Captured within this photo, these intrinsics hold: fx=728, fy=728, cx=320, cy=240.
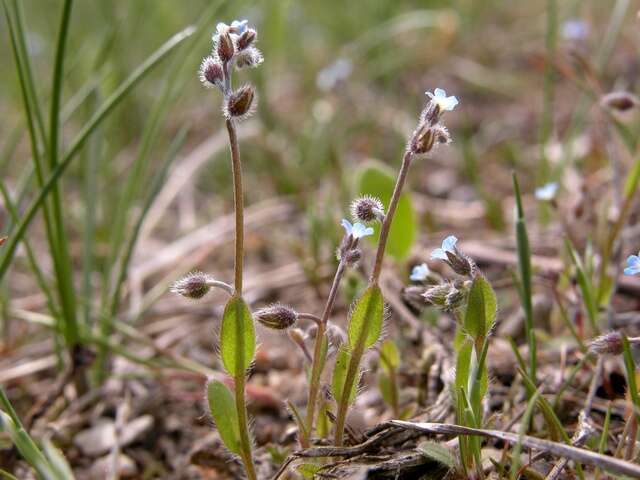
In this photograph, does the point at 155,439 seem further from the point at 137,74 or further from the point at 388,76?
the point at 388,76

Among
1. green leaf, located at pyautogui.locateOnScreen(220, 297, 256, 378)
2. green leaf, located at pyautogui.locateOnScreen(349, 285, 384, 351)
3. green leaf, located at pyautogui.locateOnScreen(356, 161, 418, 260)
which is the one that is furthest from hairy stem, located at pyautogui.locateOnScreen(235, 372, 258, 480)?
green leaf, located at pyautogui.locateOnScreen(356, 161, 418, 260)

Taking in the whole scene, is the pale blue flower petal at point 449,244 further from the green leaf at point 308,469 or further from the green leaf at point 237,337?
the green leaf at point 308,469

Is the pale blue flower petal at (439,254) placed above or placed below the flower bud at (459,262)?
above

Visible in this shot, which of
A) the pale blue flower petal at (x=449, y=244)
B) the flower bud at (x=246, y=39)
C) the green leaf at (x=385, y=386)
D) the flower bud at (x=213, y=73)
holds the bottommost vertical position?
the green leaf at (x=385, y=386)

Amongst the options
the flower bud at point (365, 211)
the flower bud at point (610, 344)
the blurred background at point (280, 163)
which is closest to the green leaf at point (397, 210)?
the blurred background at point (280, 163)

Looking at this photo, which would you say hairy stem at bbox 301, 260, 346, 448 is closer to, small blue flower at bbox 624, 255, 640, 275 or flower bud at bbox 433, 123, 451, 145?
flower bud at bbox 433, 123, 451, 145
